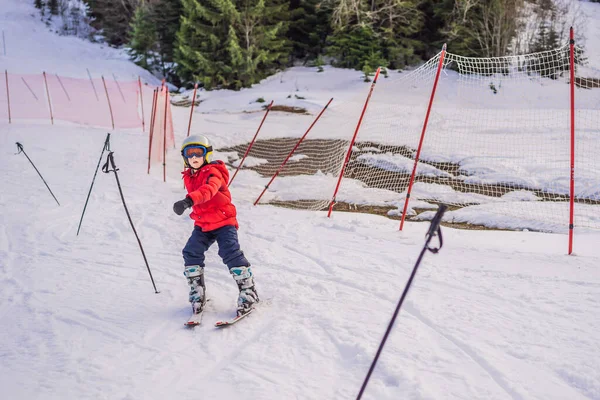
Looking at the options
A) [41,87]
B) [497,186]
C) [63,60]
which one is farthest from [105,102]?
[63,60]

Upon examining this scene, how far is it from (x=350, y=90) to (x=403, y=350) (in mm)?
19113

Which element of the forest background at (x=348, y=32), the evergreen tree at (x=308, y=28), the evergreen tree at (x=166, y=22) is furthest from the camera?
the evergreen tree at (x=166, y=22)

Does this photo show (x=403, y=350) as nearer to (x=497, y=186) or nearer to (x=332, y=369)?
(x=332, y=369)

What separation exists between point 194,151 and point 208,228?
0.64 meters

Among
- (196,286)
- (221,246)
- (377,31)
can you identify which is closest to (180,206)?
(221,246)

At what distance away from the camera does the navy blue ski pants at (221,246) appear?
4215 millimetres

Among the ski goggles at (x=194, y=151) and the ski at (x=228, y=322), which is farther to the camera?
the ski goggles at (x=194, y=151)

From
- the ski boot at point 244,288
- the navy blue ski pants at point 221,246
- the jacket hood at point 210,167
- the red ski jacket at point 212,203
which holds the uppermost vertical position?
the jacket hood at point 210,167

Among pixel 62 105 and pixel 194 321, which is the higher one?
pixel 62 105

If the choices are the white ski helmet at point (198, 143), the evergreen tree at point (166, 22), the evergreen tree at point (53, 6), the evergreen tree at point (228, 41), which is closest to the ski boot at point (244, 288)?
the white ski helmet at point (198, 143)

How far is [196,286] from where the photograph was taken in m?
4.30

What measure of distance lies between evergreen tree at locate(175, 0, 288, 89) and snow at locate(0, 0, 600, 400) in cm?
1622

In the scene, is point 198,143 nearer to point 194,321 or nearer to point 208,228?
point 208,228

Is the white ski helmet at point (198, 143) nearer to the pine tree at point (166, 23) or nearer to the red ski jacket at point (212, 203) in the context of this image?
the red ski jacket at point (212, 203)
